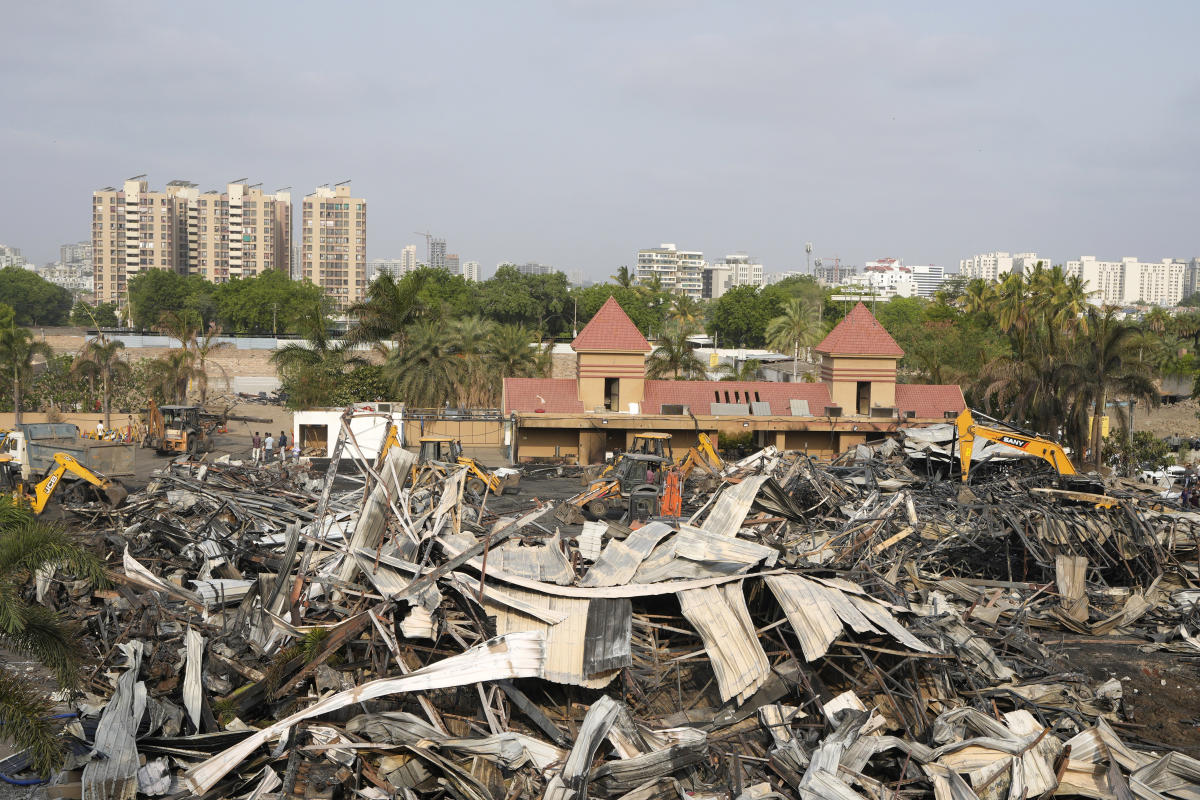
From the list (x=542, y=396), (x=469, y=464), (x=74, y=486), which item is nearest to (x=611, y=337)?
(x=542, y=396)

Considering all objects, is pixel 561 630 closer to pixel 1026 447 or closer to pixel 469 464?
pixel 469 464

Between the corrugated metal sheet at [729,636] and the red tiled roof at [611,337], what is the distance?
23897 mm

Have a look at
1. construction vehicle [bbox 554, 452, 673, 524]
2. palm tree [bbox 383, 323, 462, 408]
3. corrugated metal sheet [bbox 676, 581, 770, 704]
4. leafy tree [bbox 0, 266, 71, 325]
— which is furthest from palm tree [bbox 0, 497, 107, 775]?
leafy tree [bbox 0, 266, 71, 325]

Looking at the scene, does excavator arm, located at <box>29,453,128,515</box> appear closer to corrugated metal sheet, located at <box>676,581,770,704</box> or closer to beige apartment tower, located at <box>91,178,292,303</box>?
corrugated metal sheet, located at <box>676,581,770,704</box>

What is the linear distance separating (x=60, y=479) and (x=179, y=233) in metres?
123

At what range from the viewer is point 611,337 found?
3406 cm

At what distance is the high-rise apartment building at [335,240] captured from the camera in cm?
13175

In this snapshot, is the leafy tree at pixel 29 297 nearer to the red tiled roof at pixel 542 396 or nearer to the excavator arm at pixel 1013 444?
the red tiled roof at pixel 542 396

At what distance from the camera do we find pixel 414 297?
43188 mm

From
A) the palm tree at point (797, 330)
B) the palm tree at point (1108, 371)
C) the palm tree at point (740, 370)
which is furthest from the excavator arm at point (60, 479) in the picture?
the palm tree at point (797, 330)

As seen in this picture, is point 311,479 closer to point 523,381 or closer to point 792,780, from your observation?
point 523,381

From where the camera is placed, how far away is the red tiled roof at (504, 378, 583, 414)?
111ft

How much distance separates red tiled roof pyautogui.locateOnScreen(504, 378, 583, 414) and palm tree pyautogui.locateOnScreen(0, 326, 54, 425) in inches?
966

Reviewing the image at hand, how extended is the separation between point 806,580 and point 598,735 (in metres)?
3.18
